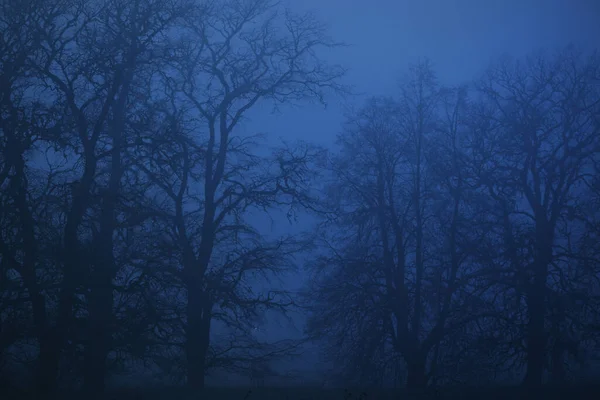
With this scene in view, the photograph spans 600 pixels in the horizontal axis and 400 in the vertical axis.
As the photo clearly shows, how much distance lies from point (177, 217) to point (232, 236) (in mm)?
1753

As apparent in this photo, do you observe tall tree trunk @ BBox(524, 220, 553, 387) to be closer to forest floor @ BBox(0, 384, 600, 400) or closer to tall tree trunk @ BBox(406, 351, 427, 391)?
forest floor @ BBox(0, 384, 600, 400)

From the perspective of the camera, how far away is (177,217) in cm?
1262

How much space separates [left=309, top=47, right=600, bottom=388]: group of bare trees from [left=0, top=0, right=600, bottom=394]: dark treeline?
0.08 m

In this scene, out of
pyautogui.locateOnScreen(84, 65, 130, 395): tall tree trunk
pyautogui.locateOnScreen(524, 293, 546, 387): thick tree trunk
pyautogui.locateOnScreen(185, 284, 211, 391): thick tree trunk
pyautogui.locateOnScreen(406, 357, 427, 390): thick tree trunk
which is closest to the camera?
pyautogui.locateOnScreen(84, 65, 130, 395): tall tree trunk

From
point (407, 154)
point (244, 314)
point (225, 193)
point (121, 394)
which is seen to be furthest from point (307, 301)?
point (121, 394)

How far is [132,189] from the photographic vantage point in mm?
11312

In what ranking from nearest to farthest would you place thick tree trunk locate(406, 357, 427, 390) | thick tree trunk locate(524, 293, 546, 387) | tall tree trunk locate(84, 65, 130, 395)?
tall tree trunk locate(84, 65, 130, 395) < thick tree trunk locate(524, 293, 546, 387) < thick tree trunk locate(406, 357, 427, 390)

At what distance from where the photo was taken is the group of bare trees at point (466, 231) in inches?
568

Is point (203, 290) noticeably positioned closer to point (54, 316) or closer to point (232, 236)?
point (232, 236)

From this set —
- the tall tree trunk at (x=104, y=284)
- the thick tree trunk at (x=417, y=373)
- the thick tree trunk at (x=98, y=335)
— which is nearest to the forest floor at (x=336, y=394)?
the thick tree trunk at (x=98, y=335)

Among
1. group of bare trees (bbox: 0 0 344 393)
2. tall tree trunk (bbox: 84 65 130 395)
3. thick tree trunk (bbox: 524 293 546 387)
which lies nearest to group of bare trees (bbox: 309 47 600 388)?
thick tree trunk (bbox: 524 293 546 387)

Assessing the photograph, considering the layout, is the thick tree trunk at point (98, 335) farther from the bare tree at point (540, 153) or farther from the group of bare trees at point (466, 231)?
the bare tree at point (540, 153)

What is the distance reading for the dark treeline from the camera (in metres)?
9.88

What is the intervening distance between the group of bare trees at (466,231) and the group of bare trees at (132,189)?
8.33ft
